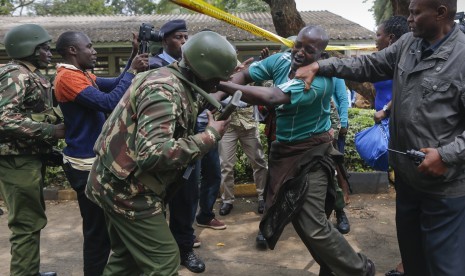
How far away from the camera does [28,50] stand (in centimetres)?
335

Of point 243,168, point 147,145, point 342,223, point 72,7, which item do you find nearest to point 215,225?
point 342,223

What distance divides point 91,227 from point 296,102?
169 centimetres

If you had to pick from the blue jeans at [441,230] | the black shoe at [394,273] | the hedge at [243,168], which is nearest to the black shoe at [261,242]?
the black shoe at [394,273]

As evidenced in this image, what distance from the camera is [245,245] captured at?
14.6 feet

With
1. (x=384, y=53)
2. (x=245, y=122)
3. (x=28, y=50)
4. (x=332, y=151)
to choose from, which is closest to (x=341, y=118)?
(x=245, y=122)

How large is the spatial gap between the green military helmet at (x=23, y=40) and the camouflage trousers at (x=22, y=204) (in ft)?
2.53

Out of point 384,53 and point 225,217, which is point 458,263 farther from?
point 225,217

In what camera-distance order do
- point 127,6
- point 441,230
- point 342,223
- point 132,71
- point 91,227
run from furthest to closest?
point 127,6
point 342,223
point 132,71
point 91,227
point 441,230

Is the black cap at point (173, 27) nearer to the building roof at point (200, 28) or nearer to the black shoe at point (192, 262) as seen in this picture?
the black shoe at point (192, 262)

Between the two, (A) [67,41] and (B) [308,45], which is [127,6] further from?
(B) [308,45]

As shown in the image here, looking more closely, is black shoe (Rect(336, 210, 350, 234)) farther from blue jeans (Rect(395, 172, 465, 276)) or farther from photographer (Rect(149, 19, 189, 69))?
photographer (Rect(149, 19, 189, 69))

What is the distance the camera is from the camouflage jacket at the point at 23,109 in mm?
3139

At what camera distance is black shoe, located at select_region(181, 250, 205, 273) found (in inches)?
152

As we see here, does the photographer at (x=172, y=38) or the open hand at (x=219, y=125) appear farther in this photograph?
the photographer at (x=172, y=38)
